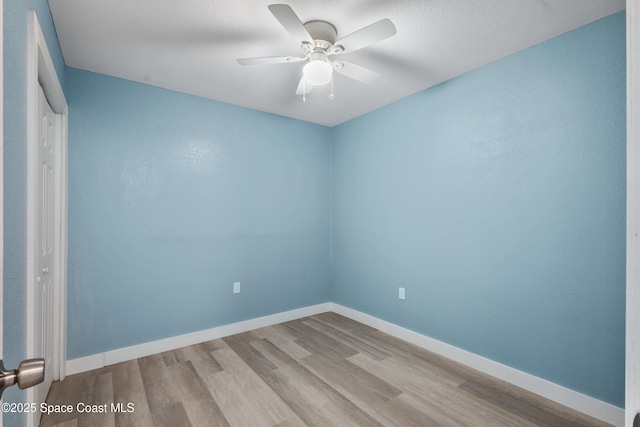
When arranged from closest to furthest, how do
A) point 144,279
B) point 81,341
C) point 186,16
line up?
1. point 186,16
2. point 81,341
3. point 144,279

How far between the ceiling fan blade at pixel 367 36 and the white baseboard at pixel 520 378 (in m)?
2.43

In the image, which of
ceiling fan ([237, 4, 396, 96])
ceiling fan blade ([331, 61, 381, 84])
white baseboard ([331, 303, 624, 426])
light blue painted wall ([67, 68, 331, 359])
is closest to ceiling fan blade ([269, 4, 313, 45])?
ceiling fan ([237, 4, 396, 96])

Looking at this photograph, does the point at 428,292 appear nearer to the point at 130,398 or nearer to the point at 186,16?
the point at 130,398

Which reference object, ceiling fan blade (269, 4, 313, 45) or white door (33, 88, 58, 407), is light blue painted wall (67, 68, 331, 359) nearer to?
white door (33, 88, 58, 407)

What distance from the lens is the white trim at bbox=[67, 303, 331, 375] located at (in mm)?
2406

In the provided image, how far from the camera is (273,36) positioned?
1996 millimetres

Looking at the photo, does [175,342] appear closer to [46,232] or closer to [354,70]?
[46,232]

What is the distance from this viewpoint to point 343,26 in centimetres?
191

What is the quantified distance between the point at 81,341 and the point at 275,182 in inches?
87.5

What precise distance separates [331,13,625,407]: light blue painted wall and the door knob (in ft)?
8.44

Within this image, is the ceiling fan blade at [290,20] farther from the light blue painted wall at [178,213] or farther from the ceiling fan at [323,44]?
the light blue painted wall at [178,213]

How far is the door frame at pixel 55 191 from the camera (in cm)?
115

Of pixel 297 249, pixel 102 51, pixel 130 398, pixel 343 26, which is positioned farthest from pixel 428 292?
pixel 102 51
